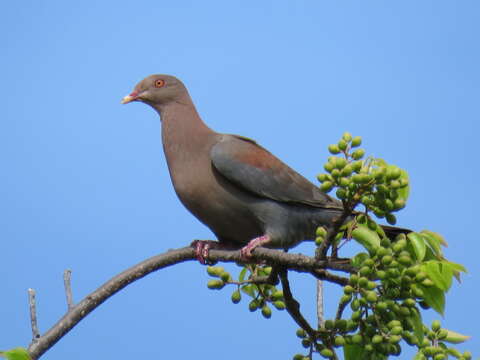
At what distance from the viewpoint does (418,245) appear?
9.25 ft

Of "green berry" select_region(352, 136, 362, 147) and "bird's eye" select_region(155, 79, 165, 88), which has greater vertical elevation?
"bird's eye" select_region(155, 79, 165, 88)

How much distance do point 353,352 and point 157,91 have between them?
2.88 meters

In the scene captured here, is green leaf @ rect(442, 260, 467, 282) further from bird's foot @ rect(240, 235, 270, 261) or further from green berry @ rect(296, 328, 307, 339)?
bird's foot @ rect(240, 235, 270, 261)

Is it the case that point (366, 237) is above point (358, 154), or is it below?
below

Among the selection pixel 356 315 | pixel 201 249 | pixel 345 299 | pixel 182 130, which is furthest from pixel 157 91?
pixel 356 315

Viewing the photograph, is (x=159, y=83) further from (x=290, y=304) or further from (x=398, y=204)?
(x=398, y=204)

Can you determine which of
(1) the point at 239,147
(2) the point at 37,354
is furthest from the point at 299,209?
(2) the point at 37,354

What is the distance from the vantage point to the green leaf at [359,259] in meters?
2.84

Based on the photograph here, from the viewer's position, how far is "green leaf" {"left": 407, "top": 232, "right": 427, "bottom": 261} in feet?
9.17

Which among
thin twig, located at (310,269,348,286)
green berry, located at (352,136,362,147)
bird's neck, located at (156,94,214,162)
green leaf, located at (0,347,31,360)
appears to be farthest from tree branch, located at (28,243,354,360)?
→ bird's neck, located at (156,94,214,162)

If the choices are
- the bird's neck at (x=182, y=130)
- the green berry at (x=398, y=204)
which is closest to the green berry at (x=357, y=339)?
the green berry at (x=398, y=204)

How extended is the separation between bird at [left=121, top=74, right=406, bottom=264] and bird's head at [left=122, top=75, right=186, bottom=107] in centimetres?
57

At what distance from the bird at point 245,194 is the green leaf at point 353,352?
1352 mm

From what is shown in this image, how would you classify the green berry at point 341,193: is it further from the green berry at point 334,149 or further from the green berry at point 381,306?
the green berry at point 381,306
